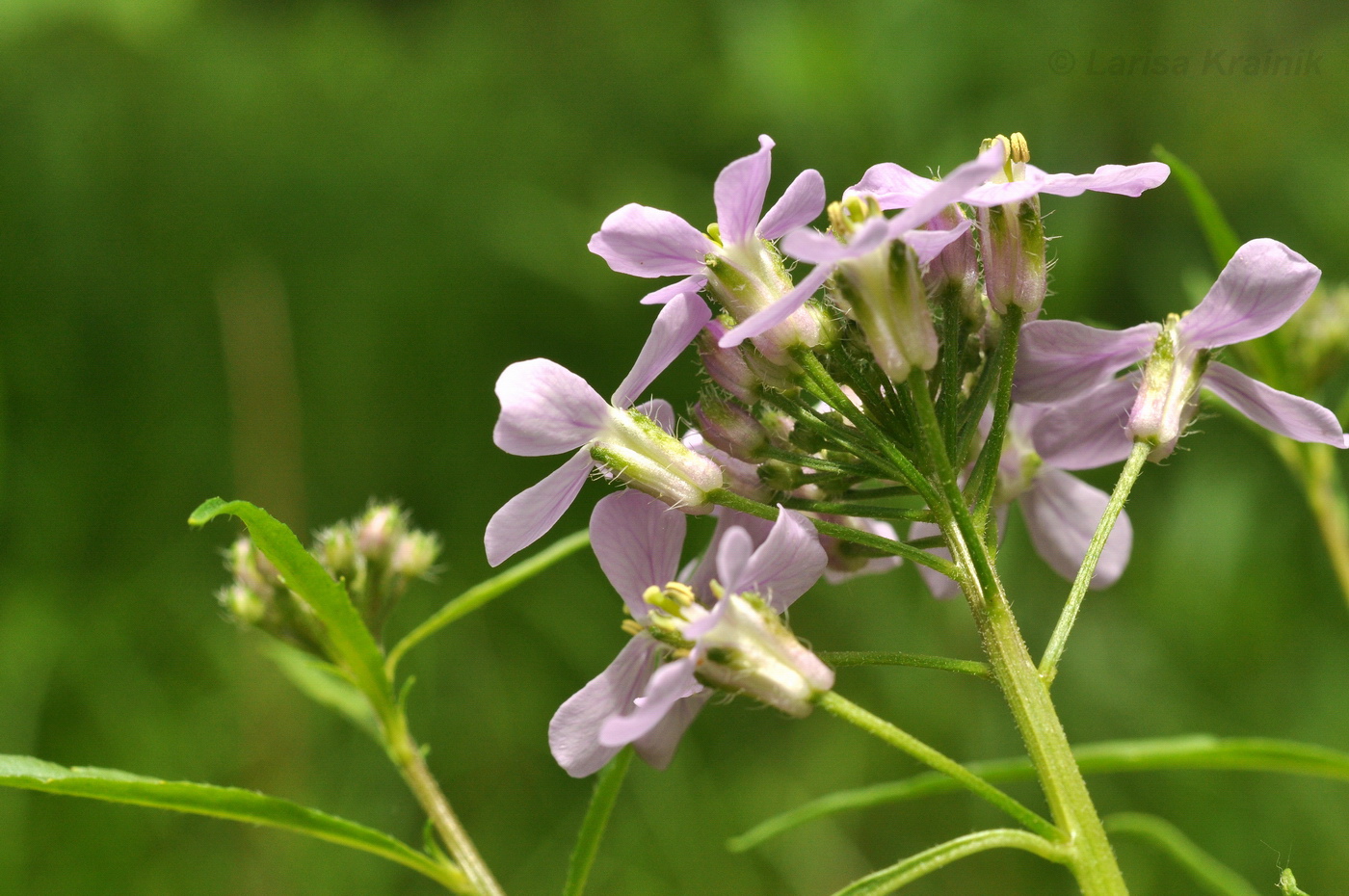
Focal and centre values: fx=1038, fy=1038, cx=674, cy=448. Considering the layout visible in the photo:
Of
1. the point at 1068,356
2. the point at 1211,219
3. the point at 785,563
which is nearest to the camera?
the point at 785,563

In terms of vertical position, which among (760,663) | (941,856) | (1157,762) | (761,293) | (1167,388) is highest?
(761,293)

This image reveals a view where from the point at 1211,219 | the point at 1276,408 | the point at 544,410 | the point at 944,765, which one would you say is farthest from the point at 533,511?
the point at 1211,219

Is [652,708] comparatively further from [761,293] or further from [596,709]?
[761,293]

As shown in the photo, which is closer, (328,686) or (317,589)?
(317,589)

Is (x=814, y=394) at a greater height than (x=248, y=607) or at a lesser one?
greater

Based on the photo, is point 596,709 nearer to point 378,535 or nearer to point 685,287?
point 685,287

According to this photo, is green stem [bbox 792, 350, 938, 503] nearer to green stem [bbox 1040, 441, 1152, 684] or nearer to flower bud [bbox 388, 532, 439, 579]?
green stem [bbox 1040, 441, 1152, 684]

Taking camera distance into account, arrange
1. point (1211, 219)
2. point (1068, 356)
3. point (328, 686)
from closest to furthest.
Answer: point (1068, 356) → point (1211, 219) → point (328, 686)
